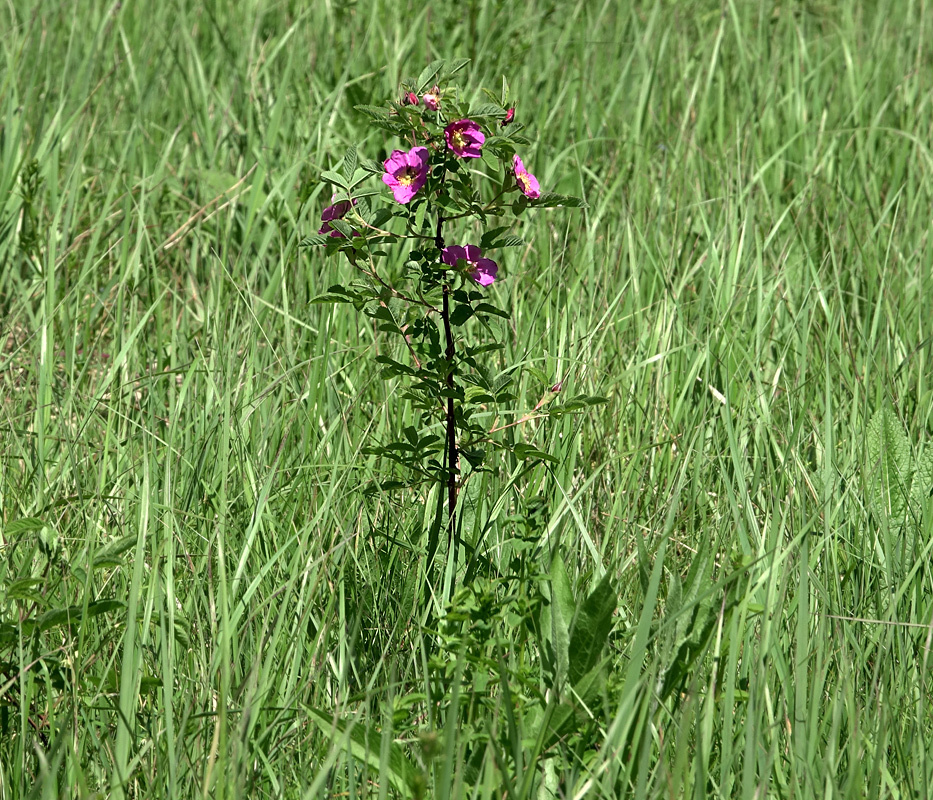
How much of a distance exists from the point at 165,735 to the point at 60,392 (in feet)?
3.87

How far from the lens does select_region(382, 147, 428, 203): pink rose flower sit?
166cm

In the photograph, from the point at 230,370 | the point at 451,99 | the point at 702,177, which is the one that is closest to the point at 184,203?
the point at 230,370

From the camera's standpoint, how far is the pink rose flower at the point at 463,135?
1.65 metres

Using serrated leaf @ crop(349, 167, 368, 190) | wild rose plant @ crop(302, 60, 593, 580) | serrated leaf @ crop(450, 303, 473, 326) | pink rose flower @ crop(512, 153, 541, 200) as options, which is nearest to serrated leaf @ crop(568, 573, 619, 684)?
wild rose plant @ crop(302, 60, 593, 580)

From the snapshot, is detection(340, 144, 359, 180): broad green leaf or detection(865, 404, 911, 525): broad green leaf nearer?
detection(340, 144, 359, 180): broad green leaf

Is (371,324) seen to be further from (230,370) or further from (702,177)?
(702,177)

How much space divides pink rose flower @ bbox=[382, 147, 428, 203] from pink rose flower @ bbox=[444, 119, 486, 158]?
0.05m

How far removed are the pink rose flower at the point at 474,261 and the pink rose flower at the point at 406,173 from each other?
0.38ft

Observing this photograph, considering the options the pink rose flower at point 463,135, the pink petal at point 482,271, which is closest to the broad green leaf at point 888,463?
the pink petal at point 482,271

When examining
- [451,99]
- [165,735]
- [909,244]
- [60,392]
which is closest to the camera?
[165,735]

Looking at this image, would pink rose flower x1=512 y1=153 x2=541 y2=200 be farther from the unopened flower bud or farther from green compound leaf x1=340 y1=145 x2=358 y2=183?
green compound leaf x1=340 y1=145 x2=358 y2=183

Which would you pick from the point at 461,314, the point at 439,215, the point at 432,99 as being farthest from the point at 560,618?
the point at 432,99

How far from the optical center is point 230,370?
210 centimetres

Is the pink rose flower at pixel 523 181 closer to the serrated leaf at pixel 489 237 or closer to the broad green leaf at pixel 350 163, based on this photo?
the serrated leaf at pixel 489 237
